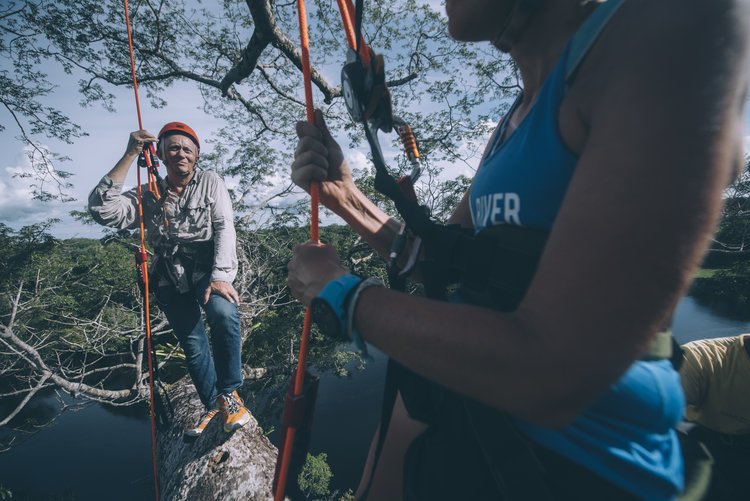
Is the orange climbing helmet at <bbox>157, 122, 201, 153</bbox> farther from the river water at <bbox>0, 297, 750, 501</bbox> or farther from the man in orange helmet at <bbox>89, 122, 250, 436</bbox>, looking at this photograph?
the river water at <bbox>0, 297, 750, 501</bbox>

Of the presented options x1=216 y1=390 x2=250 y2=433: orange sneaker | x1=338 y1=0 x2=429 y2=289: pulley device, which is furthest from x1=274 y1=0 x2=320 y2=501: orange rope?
x1=216 y1=390 x2=250 y2=433: orange sneaker

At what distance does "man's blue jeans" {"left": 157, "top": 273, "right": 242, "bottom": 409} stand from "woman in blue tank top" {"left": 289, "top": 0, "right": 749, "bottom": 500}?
Result: 2.36 m

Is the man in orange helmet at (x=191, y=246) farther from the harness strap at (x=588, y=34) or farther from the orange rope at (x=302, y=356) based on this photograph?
the harness strap at (x=588, y=34)

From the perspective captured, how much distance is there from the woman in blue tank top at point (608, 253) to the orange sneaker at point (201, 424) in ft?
11.5

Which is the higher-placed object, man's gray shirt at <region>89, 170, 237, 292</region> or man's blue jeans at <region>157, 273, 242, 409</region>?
man's gray shirt at <region>89, 170, 237, 292</region>

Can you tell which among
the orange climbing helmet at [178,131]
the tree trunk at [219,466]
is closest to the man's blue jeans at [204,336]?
the tree trunk at [219,466]

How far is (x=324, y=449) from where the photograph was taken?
19500 millimetres

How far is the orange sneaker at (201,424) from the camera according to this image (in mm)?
3434

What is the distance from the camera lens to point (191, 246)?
3.03 m

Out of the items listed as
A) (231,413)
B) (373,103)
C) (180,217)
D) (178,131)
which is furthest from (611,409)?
(178,131)

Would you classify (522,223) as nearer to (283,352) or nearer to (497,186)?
(497,186)

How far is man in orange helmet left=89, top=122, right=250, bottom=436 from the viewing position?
9.39 feet

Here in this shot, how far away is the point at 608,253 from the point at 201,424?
4271mm

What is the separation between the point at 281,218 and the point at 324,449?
1634cm
